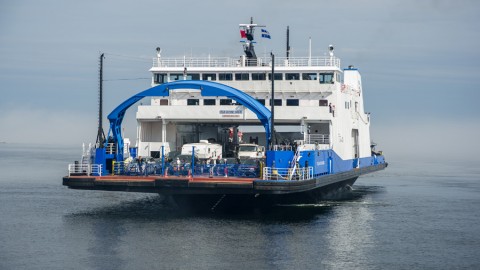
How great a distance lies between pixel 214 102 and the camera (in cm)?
4103

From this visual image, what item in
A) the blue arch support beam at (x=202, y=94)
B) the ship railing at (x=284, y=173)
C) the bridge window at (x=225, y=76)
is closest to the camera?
the ship railing at (x=284, y=173)

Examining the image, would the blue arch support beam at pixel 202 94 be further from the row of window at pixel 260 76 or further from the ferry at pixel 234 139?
the row of window at pixel 260 76

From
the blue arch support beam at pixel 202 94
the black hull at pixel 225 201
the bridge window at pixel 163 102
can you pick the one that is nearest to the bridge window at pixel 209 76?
the bridge window at pixel 163 102

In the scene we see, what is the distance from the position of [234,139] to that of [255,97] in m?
5.82

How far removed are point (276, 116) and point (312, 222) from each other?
764 cm

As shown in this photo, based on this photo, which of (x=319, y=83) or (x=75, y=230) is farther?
(x=319, y=83)

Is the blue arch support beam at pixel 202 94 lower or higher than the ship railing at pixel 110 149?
higher

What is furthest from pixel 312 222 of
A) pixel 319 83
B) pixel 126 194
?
pixel 126 194

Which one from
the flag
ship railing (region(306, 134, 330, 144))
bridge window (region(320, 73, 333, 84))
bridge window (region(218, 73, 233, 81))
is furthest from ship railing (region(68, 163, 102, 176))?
bridge window (region(320, 73, 333, 84))

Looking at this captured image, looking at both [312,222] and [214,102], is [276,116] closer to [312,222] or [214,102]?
[214,102]


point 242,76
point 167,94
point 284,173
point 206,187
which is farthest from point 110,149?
point 242,76

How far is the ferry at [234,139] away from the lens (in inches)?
1267

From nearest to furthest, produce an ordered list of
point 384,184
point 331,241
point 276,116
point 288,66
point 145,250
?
1. point 145,250
2. point 331,241
3. point 276,116
4. point 288,66
5. point 384,184

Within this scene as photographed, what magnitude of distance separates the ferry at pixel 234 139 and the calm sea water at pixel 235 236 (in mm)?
1658
